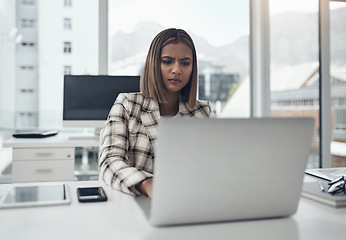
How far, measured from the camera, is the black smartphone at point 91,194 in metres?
0.90

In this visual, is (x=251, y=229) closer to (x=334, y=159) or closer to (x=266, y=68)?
(x=266, y=68)

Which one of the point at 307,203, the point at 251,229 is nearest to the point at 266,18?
the point at 307,203

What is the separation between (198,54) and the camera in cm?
340

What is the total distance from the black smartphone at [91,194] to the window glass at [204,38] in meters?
2.30

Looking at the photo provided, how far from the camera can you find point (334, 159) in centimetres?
363

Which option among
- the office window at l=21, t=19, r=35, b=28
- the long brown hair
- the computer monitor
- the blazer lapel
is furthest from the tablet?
the office window at l=21, t=19, r=35, b=28

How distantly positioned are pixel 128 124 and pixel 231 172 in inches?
31.2

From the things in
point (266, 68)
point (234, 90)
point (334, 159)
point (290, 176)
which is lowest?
point (334, 159)

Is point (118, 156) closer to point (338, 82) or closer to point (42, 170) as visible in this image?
point (42, 170)

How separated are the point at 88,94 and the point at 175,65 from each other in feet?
4.78

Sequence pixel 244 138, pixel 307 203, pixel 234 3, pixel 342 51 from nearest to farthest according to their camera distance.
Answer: pixel 244 138, pixel 307 203, pixel 234 3, pixel 342 51

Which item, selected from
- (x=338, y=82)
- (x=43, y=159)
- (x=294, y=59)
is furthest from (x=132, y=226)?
(x=338, y=82)

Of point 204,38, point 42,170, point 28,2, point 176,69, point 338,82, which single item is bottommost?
point 42,170

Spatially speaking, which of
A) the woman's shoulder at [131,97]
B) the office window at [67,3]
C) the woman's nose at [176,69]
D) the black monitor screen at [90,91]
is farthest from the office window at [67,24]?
the woman's nose at [176,69]
